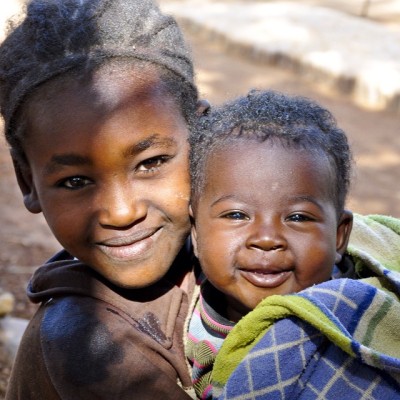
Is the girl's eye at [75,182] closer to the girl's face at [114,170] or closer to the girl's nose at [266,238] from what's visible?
the girl's face at [114,170]

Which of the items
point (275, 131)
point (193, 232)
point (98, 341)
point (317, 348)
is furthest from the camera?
point (193, 232)

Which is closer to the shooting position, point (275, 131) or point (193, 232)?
point (275, 131)

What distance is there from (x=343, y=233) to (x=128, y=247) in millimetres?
628

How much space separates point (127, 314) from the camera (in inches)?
82.2

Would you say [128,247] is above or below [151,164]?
below

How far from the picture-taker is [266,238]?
6.47 feet

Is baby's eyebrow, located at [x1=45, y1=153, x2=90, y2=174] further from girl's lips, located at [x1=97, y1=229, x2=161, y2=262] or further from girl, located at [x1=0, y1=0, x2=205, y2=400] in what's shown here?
girl's lips, located at [x1=97, y1=229, x2=161, y2=262]

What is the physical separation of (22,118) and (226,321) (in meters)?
0.80

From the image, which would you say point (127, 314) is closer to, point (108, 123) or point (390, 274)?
point (108, 123)

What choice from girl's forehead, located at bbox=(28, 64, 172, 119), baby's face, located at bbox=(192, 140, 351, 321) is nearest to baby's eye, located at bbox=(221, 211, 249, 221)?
baby's face, located at bbox=(192, 140, 351, 321)

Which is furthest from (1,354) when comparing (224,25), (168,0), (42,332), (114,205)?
(168,0)

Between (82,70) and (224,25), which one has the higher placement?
(82,70)

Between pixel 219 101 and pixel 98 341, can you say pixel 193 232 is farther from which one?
pixel 219 101

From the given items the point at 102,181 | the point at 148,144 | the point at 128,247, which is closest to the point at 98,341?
the point at 128,247
